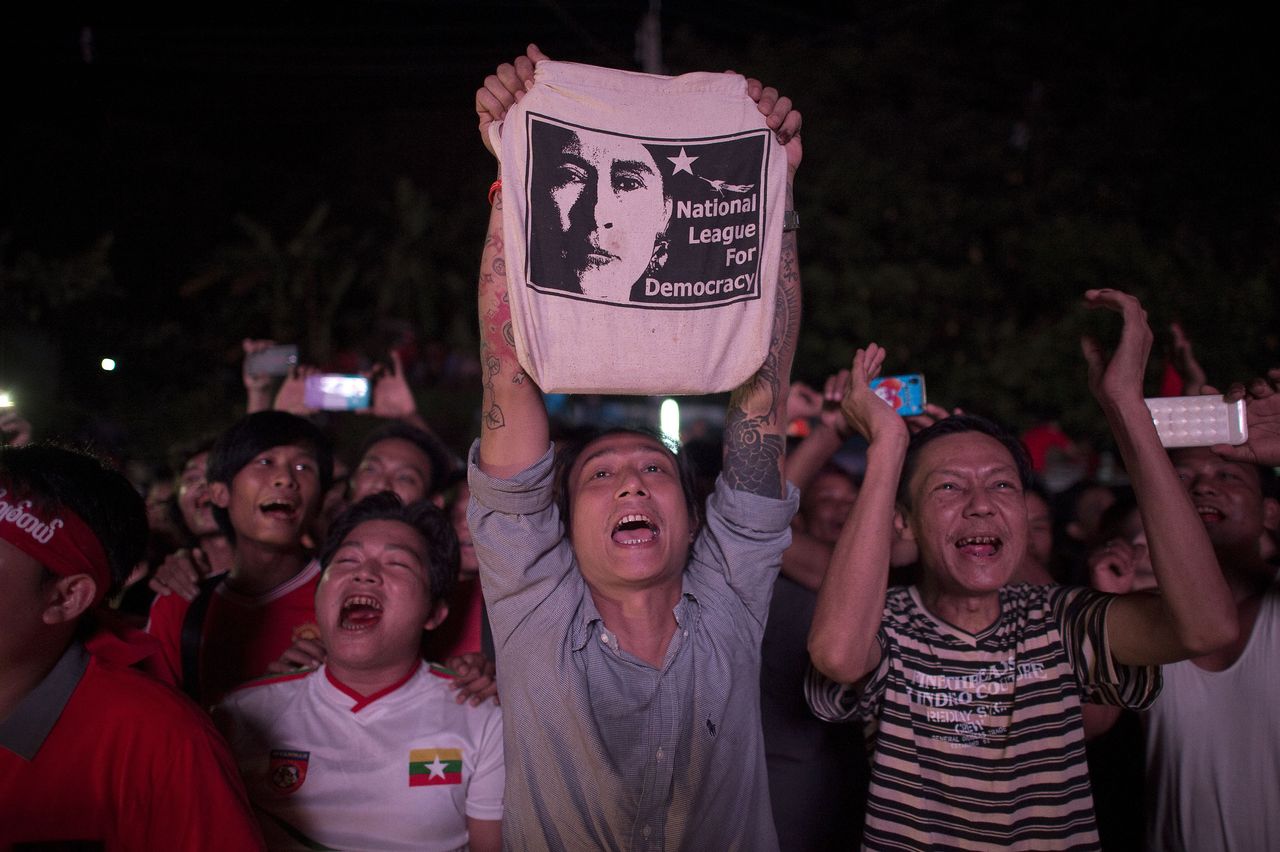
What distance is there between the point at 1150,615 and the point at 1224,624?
0.16 metres

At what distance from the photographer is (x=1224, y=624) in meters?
2.40

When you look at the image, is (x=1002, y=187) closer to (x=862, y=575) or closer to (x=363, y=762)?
Result: (x=862, y=575)

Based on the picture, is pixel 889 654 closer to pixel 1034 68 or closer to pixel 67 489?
pixel 67 489

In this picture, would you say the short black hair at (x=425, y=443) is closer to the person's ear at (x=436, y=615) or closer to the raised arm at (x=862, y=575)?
the person's ear at (x=436, y=615)

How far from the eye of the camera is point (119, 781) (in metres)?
2.09

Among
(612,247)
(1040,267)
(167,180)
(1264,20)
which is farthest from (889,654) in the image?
(167,180)

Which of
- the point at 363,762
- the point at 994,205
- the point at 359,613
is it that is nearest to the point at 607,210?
the point at 359,613

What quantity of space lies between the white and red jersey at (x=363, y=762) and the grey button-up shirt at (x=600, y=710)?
40 cm

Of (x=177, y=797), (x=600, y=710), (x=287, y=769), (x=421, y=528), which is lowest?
(x=287, y=769)

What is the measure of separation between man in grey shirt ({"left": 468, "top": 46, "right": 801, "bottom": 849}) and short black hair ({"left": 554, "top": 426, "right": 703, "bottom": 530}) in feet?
0.31

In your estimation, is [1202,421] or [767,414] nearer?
[767,414]

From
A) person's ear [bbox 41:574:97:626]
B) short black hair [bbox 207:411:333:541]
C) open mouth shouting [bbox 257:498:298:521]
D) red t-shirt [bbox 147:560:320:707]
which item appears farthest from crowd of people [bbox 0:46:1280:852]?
short black hair [bbox 207:411:333:541]

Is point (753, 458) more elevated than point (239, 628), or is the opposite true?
point (753, 458)

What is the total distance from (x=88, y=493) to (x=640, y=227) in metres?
1.42
